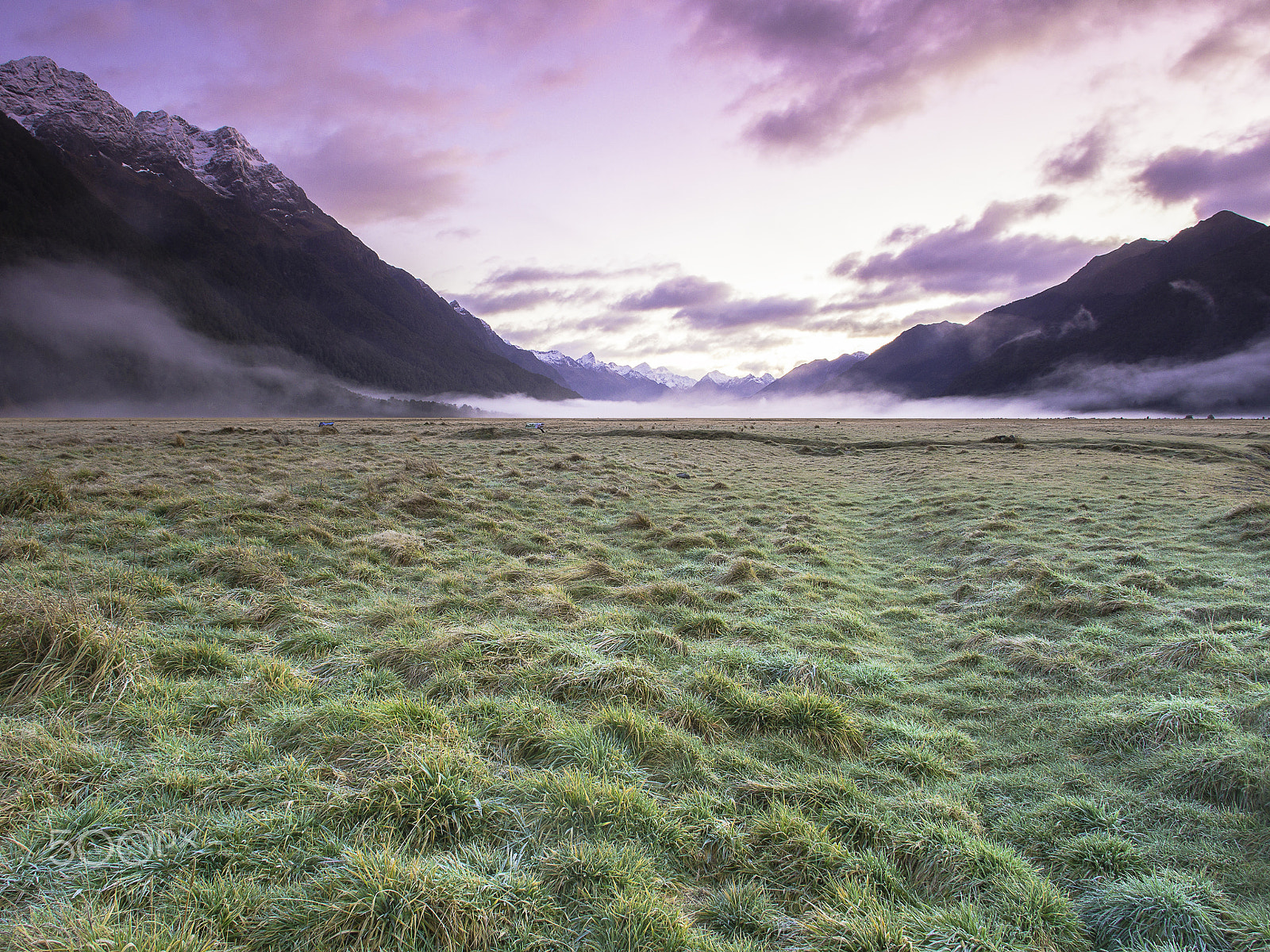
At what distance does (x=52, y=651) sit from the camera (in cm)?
502

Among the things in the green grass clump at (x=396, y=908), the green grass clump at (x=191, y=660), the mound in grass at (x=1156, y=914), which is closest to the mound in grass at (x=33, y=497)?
the green grass clump at (x=191, y=660)

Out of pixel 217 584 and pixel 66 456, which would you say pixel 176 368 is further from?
pixel 217 584

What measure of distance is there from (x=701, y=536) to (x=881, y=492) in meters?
13.3

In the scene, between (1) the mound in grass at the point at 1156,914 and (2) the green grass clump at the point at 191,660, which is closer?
(1) the mound in grass at the point at 1156,914

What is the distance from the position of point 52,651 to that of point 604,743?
5354 mm

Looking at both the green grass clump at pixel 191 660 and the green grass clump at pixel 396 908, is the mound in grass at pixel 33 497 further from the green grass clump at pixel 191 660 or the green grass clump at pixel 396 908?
the green grass clump at pixel 396 908

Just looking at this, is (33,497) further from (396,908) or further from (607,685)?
(396,908)

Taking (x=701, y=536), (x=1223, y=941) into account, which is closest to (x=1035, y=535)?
(x=701, y=536)

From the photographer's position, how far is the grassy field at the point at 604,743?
308 centimetres

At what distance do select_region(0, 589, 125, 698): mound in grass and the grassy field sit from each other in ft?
0.08

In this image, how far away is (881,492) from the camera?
74.0ft

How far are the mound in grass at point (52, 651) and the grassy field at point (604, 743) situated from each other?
1.0 inches

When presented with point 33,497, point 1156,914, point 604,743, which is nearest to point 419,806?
point 604,743

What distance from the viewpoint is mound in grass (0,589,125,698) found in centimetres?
487
